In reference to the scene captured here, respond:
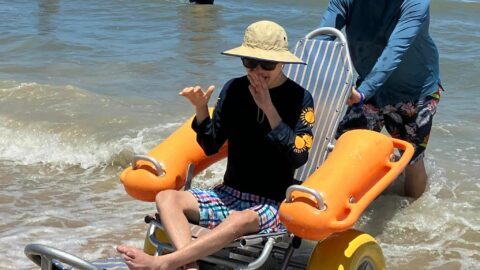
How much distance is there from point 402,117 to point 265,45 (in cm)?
164

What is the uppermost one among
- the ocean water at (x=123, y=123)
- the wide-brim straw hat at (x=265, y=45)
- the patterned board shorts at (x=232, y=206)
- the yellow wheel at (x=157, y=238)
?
the wide-brim straw hat at (x=265, y=45)

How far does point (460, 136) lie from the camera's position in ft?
23.8

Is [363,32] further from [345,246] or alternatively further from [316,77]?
[345,246]

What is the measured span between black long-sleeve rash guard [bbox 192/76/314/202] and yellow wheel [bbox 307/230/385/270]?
330mm

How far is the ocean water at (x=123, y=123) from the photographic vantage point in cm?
514

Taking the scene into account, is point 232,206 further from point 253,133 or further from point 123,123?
point 123,123

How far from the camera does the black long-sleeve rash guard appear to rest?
3607 millimetres

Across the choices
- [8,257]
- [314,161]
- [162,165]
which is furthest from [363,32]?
[8,257]

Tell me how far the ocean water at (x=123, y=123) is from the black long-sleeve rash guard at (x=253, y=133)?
55cm

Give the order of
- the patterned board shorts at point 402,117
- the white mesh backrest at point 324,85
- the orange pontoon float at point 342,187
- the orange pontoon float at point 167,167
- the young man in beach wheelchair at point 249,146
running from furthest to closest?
the patterned board shorts at point 402,117, the white mesh backrest at point 324,85, the orange pontoon float at point 167,167, the young man in beach wheelchair at point 249,146, the orange pontoon float at point 342,187

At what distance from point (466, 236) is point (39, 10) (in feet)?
40.3

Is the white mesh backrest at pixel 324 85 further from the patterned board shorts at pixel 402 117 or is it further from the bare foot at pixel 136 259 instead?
the bare foot at pixel 136 259

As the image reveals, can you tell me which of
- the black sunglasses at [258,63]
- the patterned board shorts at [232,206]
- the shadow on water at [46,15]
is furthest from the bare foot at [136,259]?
the shadow on water at [46,15]

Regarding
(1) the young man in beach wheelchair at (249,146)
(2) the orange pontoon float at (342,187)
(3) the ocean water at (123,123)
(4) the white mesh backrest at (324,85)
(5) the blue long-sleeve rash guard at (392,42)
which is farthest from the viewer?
(3) the ocean water at (123,123)
